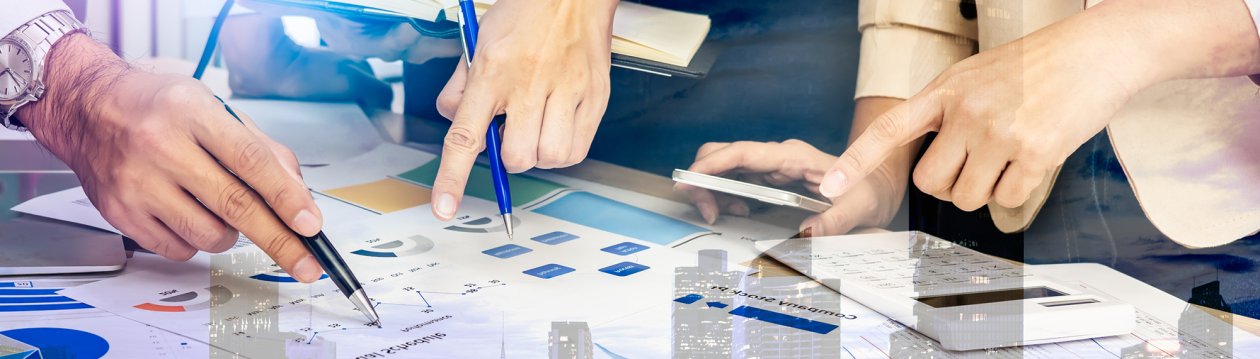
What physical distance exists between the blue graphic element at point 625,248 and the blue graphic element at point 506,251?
0.05 metres

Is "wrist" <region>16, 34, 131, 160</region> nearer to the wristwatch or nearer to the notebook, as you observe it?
the wristwatch

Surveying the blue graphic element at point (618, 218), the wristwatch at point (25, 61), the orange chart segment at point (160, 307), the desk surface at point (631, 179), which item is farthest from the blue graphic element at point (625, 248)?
the wristwatch at point (25, 61)

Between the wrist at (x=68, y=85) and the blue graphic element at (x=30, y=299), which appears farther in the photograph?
the wrist at (x=68, y=85)

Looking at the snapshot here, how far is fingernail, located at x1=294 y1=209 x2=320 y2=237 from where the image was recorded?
49 cm

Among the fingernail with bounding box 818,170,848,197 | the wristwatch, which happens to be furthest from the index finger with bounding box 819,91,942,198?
the wristwatch

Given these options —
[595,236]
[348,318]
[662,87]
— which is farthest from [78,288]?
[662,87]

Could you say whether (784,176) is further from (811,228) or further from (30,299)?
(30,299)

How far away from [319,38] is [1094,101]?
29.6 inches

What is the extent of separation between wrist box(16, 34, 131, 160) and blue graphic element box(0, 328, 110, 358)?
6.9 inches

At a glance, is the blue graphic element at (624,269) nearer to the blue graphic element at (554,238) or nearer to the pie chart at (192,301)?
the blue graphic element at (554,238)

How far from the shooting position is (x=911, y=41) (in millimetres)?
775

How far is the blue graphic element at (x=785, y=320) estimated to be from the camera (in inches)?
18.2

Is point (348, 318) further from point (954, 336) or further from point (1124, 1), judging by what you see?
point (1124, 1)

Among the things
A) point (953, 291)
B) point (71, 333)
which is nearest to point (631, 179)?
point (953, 291)
